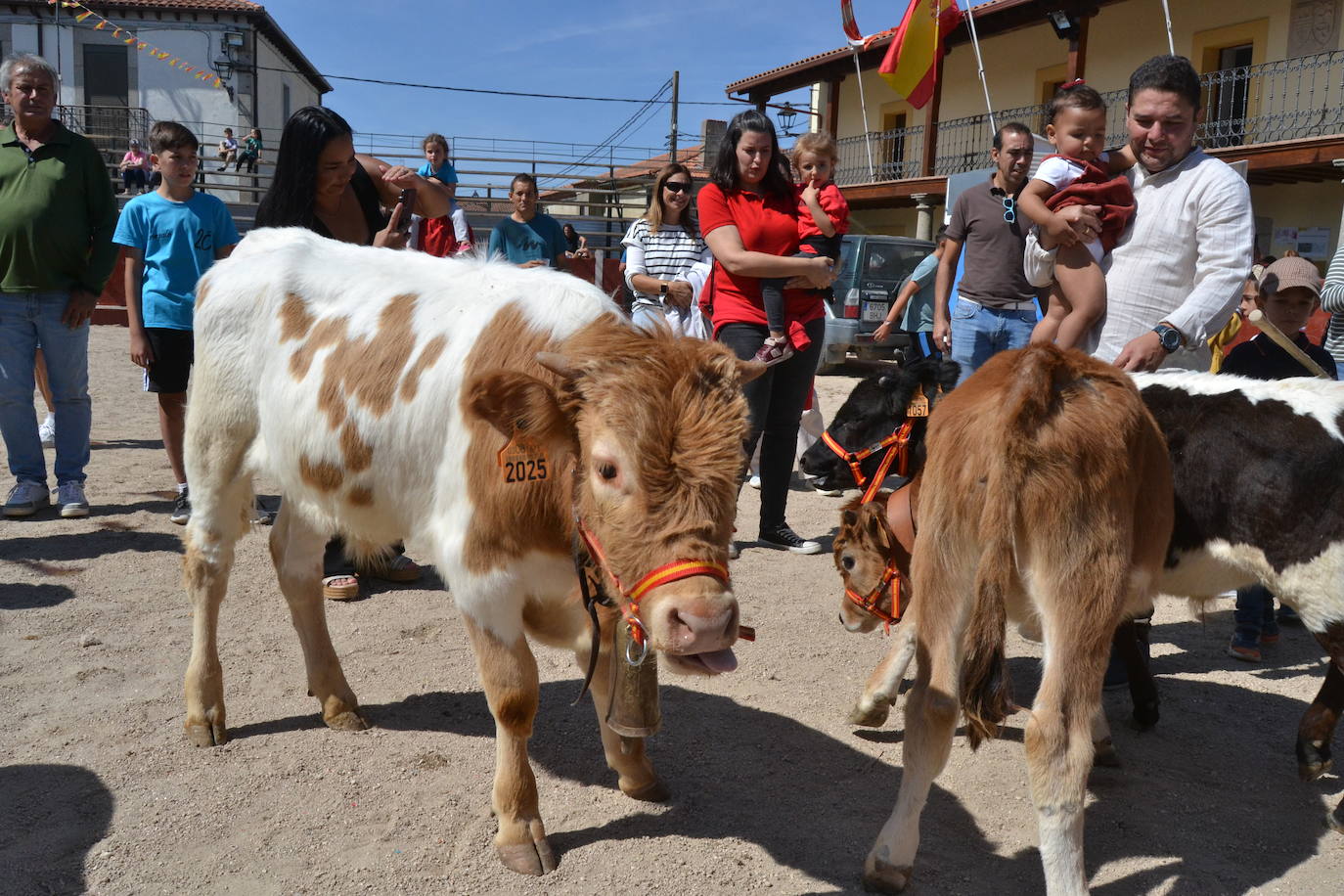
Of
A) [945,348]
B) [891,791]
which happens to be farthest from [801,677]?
[945,348]

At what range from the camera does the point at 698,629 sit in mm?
2178

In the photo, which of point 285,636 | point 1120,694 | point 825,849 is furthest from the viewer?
point 285,636

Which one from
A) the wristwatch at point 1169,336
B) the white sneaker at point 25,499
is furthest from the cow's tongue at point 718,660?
the white sneaker at point 25,499

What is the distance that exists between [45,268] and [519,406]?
4897 mm

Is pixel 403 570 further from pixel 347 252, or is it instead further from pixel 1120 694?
pixel 1120 694

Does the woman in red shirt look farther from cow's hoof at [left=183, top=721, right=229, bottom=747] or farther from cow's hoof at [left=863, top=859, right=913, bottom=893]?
cow's hoof at [left=183, top=721, right=229, bottom=747]

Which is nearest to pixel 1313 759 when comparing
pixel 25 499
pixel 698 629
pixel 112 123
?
pixel 698 629

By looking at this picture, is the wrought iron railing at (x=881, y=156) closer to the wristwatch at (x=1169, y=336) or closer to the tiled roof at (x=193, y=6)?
the tiled roof at (x=193, y=6)

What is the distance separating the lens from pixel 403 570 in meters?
5.38

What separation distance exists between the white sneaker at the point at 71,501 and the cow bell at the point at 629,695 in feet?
15.7

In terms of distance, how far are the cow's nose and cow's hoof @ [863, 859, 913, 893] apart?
986mm

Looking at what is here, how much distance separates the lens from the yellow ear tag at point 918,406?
4234 mm

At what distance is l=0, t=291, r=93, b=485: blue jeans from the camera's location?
19.5 feet

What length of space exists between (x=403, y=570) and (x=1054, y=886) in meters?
3.86
